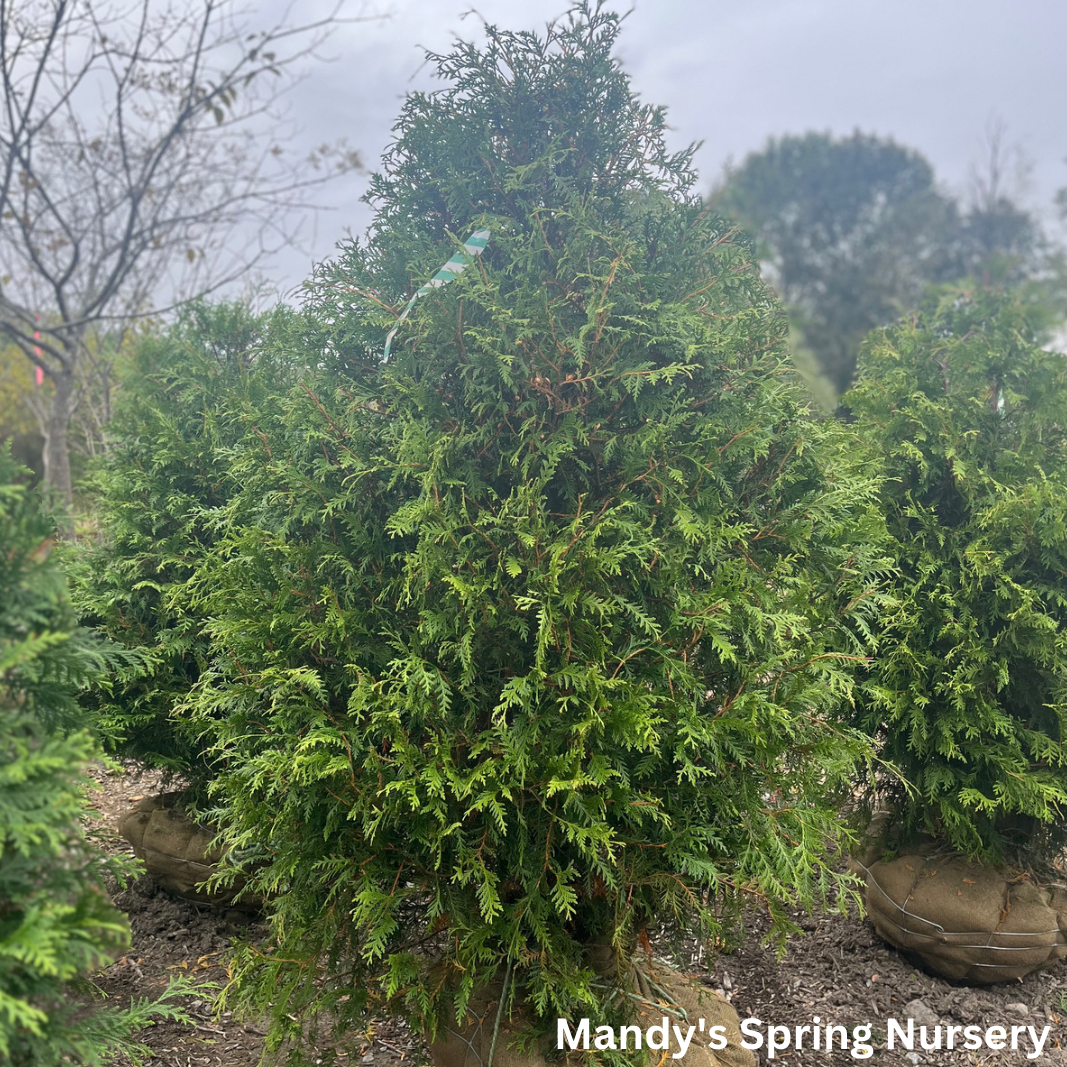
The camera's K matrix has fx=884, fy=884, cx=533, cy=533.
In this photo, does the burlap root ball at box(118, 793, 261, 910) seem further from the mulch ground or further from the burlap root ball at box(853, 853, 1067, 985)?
the burlap root ball at box(853, 853, 1067, 985)

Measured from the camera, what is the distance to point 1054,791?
13.8 ft

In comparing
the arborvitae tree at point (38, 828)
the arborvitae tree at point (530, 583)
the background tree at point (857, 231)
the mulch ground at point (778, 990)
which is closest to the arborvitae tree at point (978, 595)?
the mulch ground at point (778, 990)

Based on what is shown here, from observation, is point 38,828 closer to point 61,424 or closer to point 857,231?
point 61,424

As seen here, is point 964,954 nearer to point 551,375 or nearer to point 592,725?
point 592,725

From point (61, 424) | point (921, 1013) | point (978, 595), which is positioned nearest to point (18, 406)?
point (61, 424)

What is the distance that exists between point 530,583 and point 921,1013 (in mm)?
3395

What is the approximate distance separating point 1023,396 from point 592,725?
348cm

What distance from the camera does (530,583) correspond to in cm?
294

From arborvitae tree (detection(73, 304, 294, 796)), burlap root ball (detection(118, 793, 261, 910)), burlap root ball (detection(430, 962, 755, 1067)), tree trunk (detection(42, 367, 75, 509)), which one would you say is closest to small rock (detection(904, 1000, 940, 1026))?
burlap root ball (detection(430, 962, 755, 1067))

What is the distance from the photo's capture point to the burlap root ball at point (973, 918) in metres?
4.54

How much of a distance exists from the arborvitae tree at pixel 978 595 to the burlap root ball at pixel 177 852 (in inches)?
143

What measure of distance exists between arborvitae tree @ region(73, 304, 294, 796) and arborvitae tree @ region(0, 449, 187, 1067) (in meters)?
2.03

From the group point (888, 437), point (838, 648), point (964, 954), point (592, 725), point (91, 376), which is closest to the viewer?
point (592, 725)

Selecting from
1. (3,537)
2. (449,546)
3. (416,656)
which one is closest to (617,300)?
(449,546)
